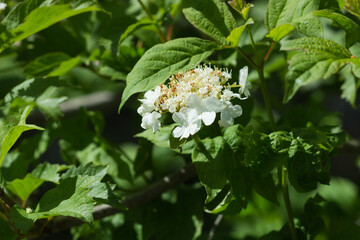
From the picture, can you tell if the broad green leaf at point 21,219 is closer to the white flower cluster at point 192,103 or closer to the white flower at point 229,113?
the white flower cluster at point 192,103

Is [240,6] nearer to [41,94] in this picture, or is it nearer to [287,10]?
[287,10]

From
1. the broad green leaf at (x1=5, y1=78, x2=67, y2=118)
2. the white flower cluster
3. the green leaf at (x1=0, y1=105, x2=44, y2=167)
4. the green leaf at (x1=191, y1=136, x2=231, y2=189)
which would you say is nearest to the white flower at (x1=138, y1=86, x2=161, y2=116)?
the white flower cluster

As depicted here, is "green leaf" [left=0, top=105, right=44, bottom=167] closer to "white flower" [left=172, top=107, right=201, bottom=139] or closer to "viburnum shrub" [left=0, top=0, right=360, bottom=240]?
"viburnum shrub" [left=0, top=0, right=360, bottom=240]

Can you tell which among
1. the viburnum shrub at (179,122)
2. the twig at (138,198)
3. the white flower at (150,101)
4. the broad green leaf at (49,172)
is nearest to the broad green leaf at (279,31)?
the viburnum shrub at (179,122)

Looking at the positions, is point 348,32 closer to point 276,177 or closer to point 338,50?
point 338,50

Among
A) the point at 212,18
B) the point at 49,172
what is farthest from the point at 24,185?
the point at 212,18

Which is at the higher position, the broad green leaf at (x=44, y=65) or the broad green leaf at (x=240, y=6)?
the broad green leaf at (x=240, y=6)

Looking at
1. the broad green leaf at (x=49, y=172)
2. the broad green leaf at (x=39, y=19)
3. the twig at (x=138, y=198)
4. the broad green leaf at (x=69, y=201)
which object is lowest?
the twig at (x=138, y=198)
